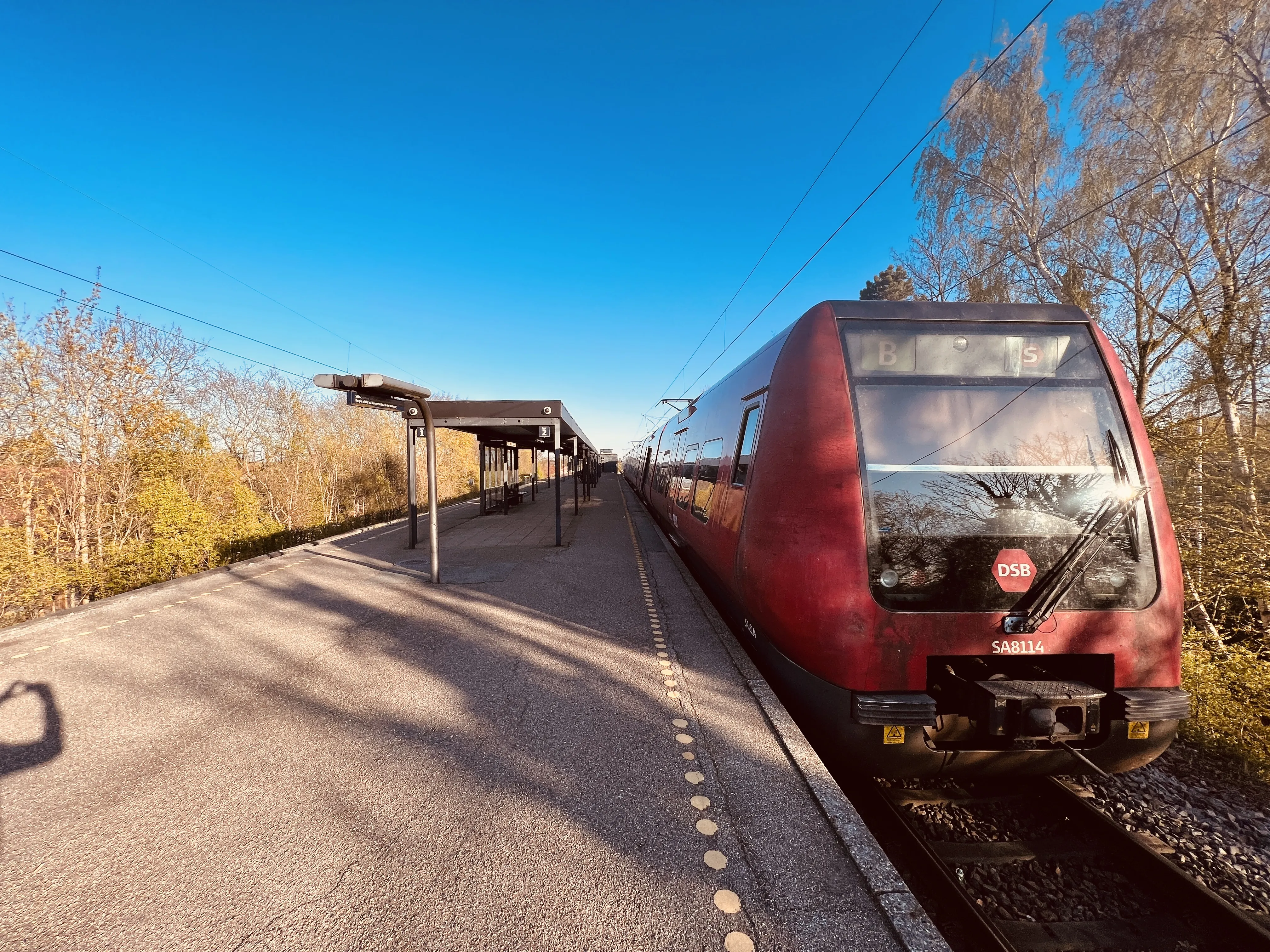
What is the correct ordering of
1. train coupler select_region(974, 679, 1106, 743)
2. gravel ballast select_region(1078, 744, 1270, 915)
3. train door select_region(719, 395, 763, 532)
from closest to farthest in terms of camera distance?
train coupler select_region(974, 679, 1106, 743), gravel ballast select_region(1078, 744, 1270, 915), train door select_region(719, 395, 763, 532)

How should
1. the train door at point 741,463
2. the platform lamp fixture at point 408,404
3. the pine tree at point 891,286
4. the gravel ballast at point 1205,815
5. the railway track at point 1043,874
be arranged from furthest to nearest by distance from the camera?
the pine tree at point 891,286, the platform lamp fixture at point 408,404, the train door at point 741,463, the gravel ballast at point 1205,815, the railway track at point 1043,874

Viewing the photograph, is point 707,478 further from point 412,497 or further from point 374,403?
point 412,497

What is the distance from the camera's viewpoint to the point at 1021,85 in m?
11.4

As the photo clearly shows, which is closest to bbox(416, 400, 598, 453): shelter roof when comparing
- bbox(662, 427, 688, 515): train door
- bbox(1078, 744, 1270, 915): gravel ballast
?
bbox(662, 427, 688, 515): train door

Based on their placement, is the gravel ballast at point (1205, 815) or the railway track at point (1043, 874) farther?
the gravel ballast at point (1205, 815)

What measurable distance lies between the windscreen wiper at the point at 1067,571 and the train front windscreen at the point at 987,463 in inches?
1.4

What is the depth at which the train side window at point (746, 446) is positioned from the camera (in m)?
3.89

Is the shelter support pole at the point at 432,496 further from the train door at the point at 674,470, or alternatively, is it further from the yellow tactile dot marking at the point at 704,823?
the train door at the point at 674,470

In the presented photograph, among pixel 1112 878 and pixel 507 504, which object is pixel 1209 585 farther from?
pixel 507 504

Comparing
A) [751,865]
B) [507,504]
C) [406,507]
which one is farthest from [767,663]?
[406,507]

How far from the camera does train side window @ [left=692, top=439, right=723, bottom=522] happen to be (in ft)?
17.2

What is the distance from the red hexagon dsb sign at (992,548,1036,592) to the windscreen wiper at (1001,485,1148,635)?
49 millimetres

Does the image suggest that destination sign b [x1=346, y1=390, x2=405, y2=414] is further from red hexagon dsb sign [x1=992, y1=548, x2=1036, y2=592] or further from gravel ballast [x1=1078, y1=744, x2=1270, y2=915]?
gravel ballast [x1=1078, y1=744, x2=1270, y2=915]

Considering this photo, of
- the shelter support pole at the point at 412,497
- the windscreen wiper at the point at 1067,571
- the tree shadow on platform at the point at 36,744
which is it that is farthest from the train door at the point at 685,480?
the tree shadow on platform at the point at 36,744
